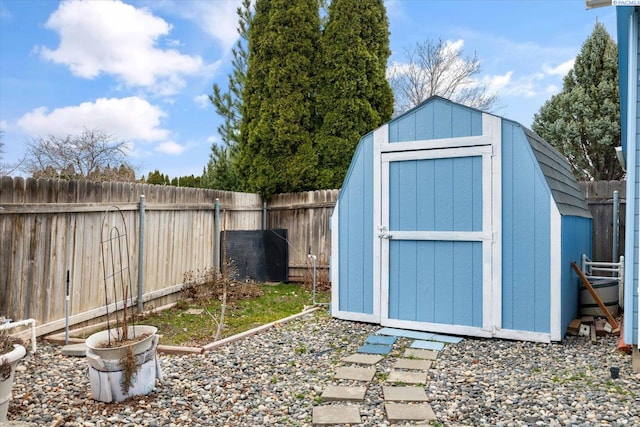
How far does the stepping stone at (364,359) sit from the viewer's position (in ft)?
12.4

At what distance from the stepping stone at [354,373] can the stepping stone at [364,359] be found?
0.54 ft

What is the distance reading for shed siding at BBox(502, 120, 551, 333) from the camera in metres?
4.29

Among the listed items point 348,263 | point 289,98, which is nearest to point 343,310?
point 348,263

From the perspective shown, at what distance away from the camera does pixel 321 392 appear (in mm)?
3119

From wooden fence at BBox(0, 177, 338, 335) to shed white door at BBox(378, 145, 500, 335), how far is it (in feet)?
6.57

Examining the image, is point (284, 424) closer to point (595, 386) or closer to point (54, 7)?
point (595, 386)

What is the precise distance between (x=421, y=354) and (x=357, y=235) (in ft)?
5.65

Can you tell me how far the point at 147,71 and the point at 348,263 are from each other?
731 centimetres

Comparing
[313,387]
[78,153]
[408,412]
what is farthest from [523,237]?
[78,153]

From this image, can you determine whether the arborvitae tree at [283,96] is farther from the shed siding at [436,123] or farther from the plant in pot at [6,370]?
the plant in pot at [6,370]

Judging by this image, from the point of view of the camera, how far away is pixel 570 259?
4.84 m

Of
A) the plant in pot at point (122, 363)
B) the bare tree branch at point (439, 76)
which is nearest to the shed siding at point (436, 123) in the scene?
the plant in pot at point (122, 363)

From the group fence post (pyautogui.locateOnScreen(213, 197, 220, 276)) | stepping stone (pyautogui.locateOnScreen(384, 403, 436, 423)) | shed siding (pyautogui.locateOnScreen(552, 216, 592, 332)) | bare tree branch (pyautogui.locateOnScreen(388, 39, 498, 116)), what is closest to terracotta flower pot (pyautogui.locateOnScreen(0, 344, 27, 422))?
stepping stone (pyautogui.locateOnScreen(384, 403, 436, 423))

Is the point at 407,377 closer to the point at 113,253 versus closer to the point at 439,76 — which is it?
the point at 113,253
